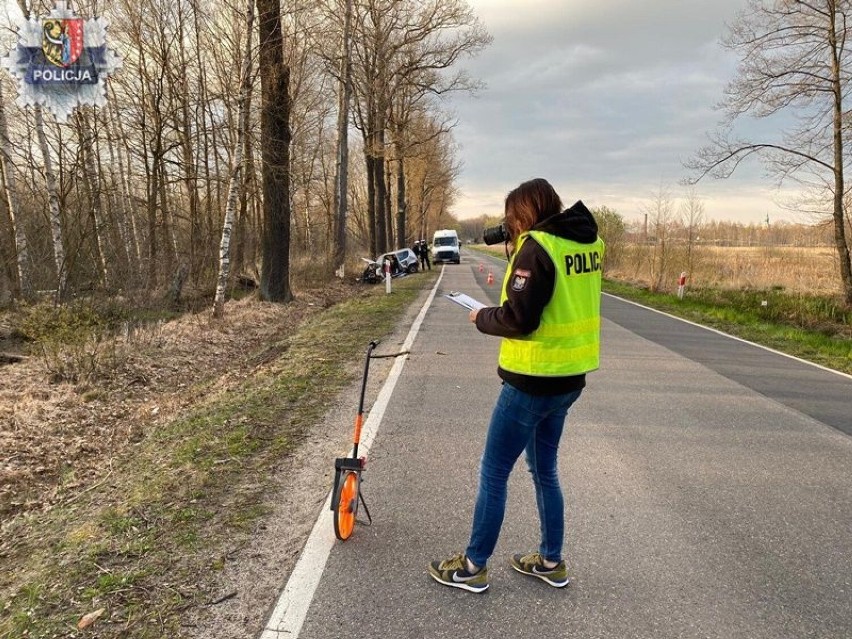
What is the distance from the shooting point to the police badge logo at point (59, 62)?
11.9 meters

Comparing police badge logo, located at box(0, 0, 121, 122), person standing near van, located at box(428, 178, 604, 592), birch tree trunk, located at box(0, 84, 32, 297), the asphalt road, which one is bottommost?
the asphalt road

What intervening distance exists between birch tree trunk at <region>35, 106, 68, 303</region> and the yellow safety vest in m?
9.95

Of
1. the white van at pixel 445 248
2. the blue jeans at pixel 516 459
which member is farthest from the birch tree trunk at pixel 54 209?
the white van at pixel 445 248

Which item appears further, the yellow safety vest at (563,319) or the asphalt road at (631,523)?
the asphalt road at (631,523)

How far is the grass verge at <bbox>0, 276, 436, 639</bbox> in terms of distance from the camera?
8.32 ft

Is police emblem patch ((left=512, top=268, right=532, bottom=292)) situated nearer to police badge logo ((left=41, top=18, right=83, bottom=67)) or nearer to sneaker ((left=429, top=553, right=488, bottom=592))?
sneaker ((left=429, top=553, right=488, bottom=592))

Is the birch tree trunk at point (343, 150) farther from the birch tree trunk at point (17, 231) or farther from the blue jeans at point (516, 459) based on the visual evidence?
the blue jeans at point (516, 459)

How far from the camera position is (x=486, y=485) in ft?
9.02

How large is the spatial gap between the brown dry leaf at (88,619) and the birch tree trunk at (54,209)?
8858mm

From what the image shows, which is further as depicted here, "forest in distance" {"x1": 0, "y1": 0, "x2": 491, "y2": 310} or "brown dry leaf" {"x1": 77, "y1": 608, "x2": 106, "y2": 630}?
"forest in distance" {"x1": 0, "y1": 0, "x2": 491, "y2": 310}

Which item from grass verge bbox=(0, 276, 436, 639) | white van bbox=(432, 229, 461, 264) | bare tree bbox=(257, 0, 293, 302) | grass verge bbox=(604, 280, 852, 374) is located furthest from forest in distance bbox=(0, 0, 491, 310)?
white van bbox=(432, 229, 461, 264)

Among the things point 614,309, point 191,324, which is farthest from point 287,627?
point 614,309

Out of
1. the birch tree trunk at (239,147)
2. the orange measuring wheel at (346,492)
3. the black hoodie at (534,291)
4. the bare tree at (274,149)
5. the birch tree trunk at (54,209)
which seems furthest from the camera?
the bare tree at (274,149)

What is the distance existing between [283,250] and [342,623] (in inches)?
513
